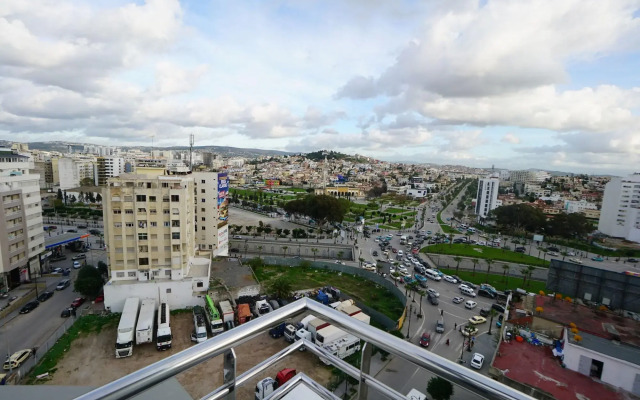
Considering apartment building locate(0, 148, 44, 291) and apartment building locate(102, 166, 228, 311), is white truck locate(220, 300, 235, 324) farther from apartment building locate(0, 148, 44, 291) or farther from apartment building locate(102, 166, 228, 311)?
apartment building locate(0, 148, 44, 291)

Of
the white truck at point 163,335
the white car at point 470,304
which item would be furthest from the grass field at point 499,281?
the white truck at point 163,335

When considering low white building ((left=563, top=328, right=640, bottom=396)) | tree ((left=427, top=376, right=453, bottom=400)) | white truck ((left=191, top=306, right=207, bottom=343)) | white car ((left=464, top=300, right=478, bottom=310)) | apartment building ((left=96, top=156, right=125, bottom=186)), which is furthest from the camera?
apartment building ((left=96, top=156, right=125, bottom=186))

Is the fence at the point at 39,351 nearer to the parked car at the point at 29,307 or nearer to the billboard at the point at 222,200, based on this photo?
the parked car at the point at 29,307

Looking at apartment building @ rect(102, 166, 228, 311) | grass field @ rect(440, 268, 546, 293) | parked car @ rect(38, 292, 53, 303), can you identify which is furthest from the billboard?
grass field @ rect(440, 268, 546, 293)

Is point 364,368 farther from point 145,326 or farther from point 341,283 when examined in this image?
point 341,283

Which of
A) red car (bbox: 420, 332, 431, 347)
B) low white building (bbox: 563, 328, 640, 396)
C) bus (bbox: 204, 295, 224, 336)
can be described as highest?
low white building (bbox: 563, 328, 640, 396)

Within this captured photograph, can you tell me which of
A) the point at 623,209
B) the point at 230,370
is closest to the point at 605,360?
the point at 230,370
